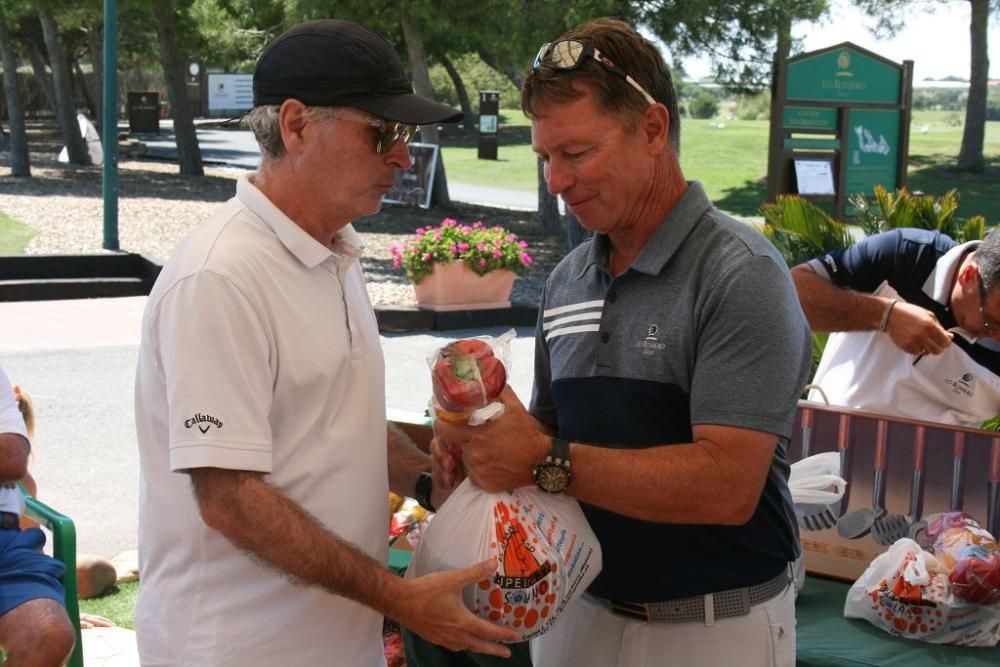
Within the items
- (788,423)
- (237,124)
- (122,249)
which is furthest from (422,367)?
(788,423)

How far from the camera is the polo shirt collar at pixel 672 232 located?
2.16 metres

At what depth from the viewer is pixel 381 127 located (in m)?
2.20

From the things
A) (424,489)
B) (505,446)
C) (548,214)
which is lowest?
(548,214)

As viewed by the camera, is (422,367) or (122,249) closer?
(422,367)

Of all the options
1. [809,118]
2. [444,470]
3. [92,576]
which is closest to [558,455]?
[444,470]

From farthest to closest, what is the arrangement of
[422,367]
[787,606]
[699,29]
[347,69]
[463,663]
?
[699,29] < [422,367] < [463,663] < [787,606] < [347,69]

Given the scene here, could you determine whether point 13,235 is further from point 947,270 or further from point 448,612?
point 448,612

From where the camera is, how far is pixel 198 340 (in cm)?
195

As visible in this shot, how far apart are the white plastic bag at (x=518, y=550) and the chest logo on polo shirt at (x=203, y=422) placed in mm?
503

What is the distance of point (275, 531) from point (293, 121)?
75cm

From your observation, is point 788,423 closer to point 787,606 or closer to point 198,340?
point 787,606

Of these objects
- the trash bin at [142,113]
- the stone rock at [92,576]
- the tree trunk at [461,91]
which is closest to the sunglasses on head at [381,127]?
the stone rock at [92,576]

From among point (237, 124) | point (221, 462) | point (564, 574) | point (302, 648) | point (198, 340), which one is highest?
point (237, 124)

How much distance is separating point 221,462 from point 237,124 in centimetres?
102
